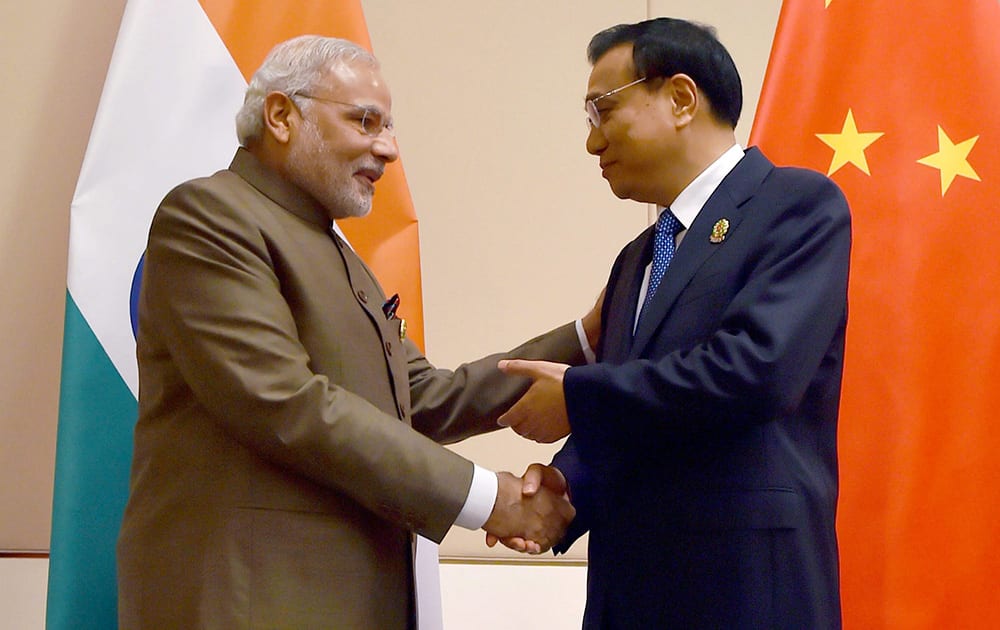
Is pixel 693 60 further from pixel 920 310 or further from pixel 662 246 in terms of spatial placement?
pixel 920 310

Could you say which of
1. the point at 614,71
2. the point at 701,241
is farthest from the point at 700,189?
the point at 614,71

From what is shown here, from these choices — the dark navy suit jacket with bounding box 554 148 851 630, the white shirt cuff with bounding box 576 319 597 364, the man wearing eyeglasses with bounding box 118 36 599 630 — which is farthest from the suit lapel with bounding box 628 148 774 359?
the white shirt cuff with bounding box 576 319 597 364

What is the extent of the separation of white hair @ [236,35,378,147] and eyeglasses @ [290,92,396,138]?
1.3 inches

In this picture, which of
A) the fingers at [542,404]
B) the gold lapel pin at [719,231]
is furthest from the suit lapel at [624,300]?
the gold lapel pin at [719,231]

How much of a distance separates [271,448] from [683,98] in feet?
3.31

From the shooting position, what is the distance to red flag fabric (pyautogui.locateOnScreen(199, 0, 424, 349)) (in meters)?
2.62

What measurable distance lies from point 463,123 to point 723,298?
1.59m

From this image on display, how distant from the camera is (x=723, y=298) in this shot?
1801mm

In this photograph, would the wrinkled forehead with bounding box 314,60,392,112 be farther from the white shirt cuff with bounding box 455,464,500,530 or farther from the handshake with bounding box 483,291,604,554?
the white shirt cuff with bounding box 455,464,500,530

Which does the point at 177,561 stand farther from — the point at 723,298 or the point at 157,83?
the point at 157,83

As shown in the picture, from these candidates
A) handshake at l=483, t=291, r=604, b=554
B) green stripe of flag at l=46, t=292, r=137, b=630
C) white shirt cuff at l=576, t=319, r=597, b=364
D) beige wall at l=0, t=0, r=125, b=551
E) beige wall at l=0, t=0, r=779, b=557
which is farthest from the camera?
beige wall at l=0, t=0, r=779, b=557

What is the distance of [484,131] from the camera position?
322cm

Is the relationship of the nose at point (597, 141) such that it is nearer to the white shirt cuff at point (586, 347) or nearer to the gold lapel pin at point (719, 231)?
the gold lapel pin at point (719, 231)

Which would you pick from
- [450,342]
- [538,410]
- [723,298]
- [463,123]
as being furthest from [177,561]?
→ [463,123]
